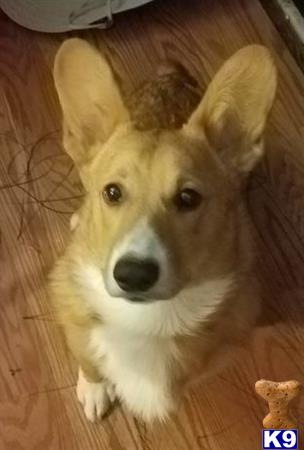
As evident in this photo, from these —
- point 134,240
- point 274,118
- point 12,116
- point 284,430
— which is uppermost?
point 12,116

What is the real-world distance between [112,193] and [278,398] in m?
0.55

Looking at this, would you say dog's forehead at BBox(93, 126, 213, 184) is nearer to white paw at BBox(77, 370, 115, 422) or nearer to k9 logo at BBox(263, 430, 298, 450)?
white paw at BBox(77, 370, 115, 422)

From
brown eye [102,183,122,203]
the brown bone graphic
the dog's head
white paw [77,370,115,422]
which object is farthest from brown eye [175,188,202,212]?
white paw [77,370,115,422]

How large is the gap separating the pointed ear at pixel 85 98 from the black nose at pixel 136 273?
0.30m

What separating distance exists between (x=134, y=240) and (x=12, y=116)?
3.30ft

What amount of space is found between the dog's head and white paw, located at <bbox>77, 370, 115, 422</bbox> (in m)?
0.38

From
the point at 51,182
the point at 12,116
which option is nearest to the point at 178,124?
the point at 51,182

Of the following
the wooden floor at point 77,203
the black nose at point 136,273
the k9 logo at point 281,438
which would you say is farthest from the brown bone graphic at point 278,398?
the black nose at point 136,273

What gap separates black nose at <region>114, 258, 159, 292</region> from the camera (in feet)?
3.86

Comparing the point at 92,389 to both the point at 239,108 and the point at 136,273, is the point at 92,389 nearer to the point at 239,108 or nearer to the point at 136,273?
the point at 136,273

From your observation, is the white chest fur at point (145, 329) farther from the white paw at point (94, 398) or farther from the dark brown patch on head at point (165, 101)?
the dark brown patch on head at point (165, 101)

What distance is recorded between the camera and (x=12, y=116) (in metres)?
2.04

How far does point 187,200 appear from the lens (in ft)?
4.24

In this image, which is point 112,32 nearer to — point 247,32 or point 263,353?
point 247,32
